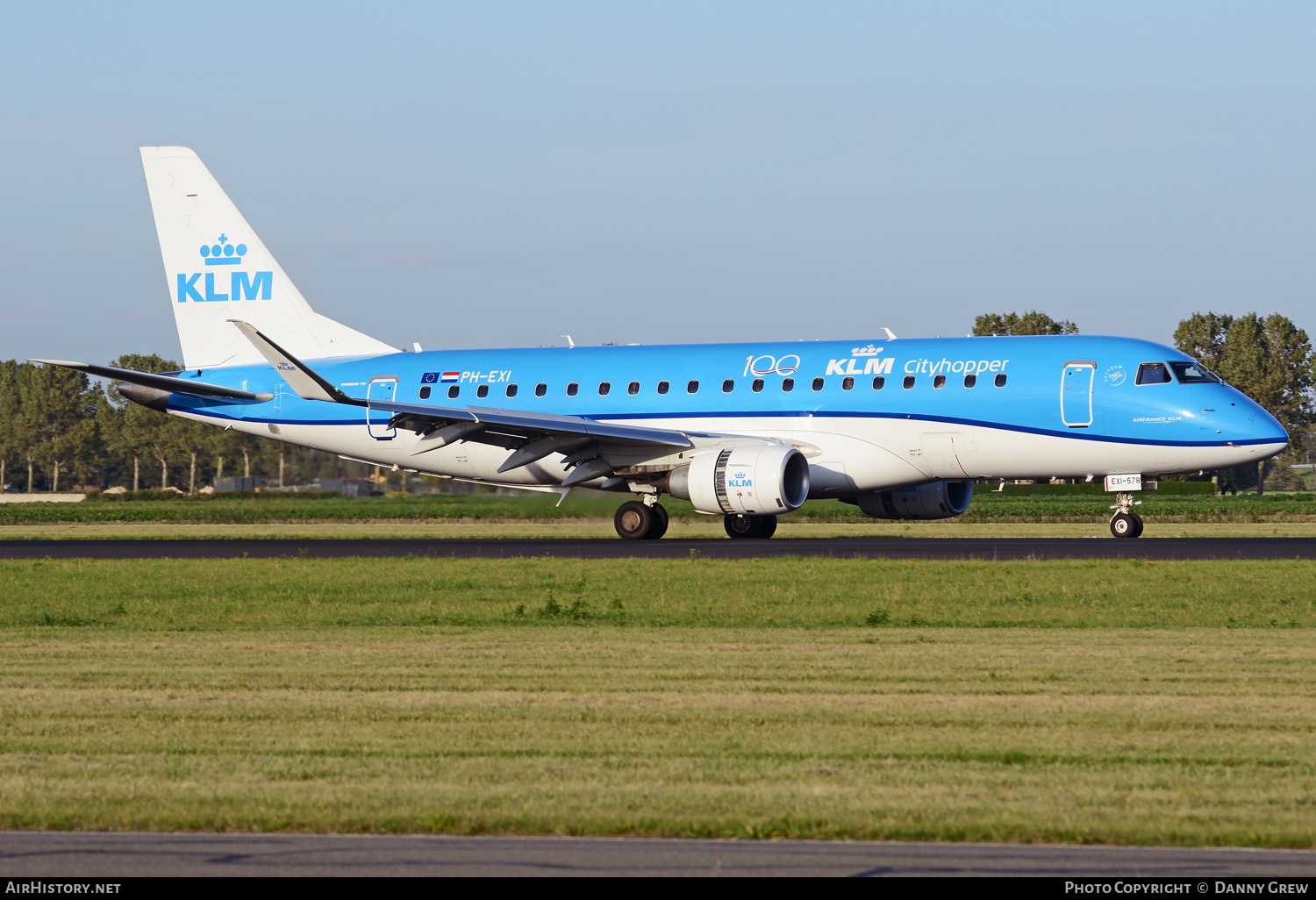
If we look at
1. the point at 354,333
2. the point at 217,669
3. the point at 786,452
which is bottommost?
the point at 217,669

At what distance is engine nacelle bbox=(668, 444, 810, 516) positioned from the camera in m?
29.9

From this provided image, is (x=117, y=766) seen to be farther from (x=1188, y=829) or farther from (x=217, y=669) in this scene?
(x=1188, y=829)

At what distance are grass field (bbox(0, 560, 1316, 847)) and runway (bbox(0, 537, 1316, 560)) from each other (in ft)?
19.4

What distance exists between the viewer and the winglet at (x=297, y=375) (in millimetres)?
30438

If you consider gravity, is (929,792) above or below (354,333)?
below

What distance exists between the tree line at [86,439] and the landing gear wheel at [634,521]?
81.4 meters

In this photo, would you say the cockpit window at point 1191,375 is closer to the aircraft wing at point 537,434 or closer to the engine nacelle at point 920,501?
the engine nacelle at point 920,501

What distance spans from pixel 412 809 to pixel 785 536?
28.1 m

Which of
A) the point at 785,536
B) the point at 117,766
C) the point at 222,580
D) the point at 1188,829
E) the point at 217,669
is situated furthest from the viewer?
the point at 785,536

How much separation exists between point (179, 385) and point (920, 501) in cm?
1781

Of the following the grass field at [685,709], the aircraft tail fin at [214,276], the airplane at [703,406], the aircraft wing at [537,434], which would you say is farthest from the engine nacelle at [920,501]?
the aircraft tail fin at [214,276]

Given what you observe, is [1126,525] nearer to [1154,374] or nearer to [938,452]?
[1154,374]

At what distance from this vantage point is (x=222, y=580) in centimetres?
2320

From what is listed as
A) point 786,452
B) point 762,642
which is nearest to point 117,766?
point 762,642
